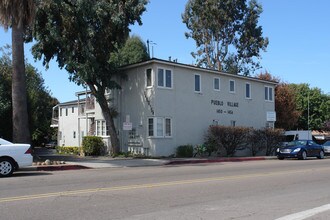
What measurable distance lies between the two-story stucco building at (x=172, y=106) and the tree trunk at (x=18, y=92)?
20.2 ft

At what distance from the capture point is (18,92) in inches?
853

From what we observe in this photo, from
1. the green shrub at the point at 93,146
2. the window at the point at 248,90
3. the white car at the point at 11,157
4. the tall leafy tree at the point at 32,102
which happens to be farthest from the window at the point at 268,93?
the white car at the point at 11,157

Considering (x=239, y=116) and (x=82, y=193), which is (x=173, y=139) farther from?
(x=82, y=193)

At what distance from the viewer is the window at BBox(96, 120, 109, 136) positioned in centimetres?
3221

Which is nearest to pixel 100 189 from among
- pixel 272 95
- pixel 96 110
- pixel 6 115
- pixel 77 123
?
→ pixel 6 115

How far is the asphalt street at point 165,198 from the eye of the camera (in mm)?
8383

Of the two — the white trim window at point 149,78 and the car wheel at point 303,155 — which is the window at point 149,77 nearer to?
the white trim window at point 149,78

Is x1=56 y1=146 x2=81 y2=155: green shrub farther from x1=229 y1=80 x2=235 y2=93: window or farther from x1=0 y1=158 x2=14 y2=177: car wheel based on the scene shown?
x1=0 y1=158 x2=14 y2=177: car wheel

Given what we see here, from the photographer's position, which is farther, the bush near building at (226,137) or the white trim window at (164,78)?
the bush near building at (226,137)

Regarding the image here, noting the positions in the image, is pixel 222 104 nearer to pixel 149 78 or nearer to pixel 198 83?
pixel 198 83

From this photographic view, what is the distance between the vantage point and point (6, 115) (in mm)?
24984

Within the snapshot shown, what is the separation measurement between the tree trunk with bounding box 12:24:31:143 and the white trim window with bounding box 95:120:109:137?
10.5 meters

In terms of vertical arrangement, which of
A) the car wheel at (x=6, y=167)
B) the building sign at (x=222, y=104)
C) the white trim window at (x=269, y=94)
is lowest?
the car wheel at (x=6, y=167)

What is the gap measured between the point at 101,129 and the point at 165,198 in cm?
2306
